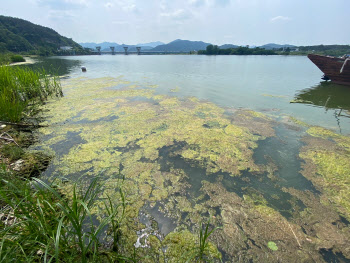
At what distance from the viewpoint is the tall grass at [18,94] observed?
3000 millimetres

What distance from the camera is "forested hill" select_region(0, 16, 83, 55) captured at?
3784 centimetres

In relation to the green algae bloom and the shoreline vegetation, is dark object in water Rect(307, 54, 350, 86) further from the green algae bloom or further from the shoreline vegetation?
the shoreline vegetation

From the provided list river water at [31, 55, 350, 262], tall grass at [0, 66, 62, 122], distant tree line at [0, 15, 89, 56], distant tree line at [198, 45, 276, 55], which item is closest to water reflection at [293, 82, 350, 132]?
river water at [31, 55, 350, 262]

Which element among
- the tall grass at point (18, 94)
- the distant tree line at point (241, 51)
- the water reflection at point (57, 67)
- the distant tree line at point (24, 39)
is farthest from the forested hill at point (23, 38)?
the distant tree line at point (241, 51)

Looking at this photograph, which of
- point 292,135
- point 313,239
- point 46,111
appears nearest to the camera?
point 313,239

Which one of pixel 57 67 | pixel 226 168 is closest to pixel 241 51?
pixel 57 67

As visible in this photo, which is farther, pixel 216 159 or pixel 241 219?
pixel 216 159

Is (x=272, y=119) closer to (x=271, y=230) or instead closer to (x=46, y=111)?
(x=271, y=230)

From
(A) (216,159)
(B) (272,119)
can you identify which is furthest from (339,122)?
(A) (216,159)

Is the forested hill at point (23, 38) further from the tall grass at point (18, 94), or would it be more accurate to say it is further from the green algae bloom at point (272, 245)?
the green algae bloom at point (272, 245)

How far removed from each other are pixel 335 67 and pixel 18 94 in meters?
12.8

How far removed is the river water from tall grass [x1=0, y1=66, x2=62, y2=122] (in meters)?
0.52

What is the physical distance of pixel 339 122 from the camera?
13.0 feet

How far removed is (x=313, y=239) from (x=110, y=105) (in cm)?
485
